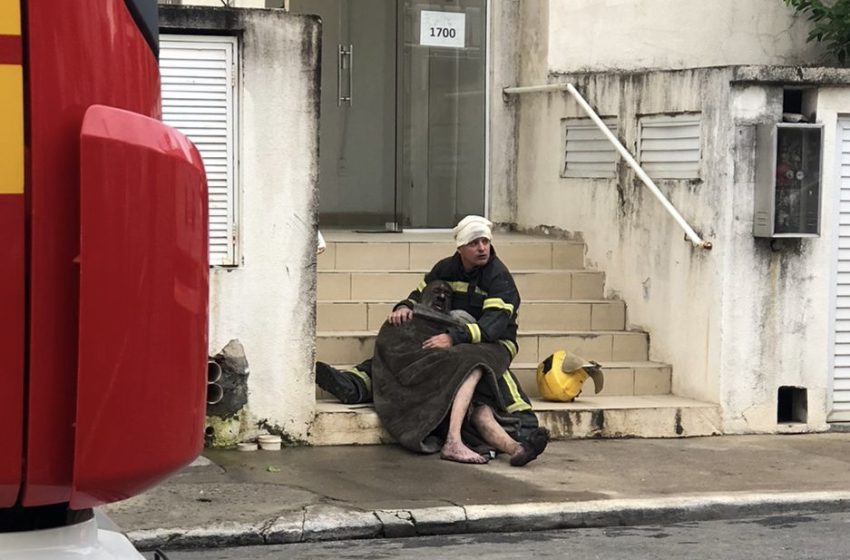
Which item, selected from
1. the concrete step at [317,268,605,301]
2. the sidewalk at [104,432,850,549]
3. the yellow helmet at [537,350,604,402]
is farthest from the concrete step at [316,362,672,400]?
the concrete step at [317,268,605,301]

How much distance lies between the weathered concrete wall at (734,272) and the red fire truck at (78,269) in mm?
7937

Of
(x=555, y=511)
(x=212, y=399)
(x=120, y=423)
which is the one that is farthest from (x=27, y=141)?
(x=212, y=399)

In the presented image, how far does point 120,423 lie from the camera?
6.38 feet

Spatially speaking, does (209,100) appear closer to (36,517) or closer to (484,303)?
(484,303)

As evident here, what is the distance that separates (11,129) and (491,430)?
6.86m

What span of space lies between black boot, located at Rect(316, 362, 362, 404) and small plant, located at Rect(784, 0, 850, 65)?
5.25m

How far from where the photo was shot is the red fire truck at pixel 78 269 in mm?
1887

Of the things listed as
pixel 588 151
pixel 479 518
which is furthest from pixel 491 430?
pixel 588 151

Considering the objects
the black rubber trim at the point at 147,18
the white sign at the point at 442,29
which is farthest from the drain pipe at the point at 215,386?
the black rubber trim at the point at 147,18

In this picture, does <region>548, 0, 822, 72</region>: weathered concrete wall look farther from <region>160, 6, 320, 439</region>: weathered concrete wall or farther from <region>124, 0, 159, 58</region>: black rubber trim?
<region>124, 0, 159, 58</region>: black rubber trim

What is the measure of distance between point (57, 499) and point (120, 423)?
14cm

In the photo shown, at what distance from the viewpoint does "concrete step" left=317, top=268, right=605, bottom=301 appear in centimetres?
1022

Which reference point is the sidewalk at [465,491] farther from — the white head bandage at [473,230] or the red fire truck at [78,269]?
the red fire truck at [78,269]

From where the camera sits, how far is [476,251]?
8672 millimetres
